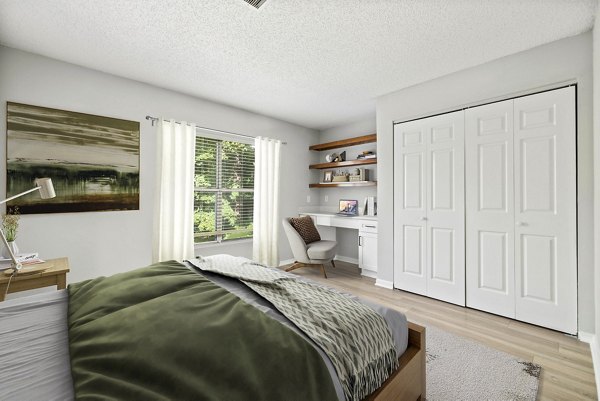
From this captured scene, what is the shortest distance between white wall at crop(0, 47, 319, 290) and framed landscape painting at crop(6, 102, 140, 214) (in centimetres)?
7

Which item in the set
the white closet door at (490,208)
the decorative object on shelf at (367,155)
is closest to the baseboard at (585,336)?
the white closet door at (490,208)

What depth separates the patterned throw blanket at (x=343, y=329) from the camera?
1.02m

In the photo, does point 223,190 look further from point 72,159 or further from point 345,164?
point 345,164

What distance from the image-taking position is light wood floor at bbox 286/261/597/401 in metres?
1.67

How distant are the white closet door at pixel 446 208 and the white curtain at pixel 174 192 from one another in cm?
296

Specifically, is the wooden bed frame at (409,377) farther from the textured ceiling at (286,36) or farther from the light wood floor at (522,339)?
the textured ceiling at (286,36)

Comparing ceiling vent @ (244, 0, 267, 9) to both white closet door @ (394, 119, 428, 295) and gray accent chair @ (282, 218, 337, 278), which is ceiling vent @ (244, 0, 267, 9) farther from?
Answer: gray accent chair @ (282, 218, 337, 278)

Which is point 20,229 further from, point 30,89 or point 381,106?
point 381,106

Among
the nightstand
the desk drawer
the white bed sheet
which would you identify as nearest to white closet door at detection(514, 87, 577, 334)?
the desk drawer

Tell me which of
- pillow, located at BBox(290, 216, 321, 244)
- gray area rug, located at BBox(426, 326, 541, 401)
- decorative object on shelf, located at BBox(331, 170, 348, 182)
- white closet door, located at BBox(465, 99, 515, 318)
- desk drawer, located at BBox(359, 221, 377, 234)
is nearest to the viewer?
gray area rug, located at BBox(426, 326, 541, 401)

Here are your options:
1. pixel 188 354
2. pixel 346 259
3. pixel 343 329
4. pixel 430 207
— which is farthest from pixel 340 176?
pixel 188 354

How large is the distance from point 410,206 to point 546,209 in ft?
4.01

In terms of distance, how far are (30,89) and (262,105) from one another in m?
2.45

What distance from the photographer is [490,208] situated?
8.70 ft
